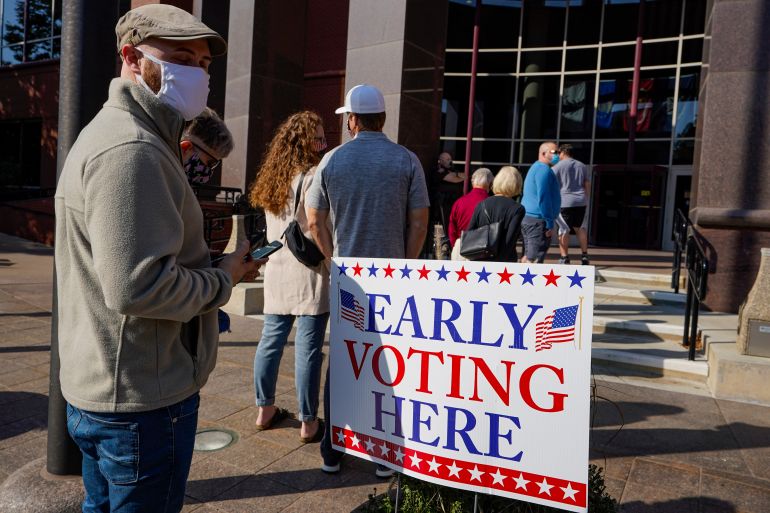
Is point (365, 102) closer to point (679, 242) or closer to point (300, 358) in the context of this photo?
point (300, 358)

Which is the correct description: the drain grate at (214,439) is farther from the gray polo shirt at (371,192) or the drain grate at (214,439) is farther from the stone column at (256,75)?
the stone column at (256,75)

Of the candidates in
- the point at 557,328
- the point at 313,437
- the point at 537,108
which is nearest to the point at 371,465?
the point at 313,437

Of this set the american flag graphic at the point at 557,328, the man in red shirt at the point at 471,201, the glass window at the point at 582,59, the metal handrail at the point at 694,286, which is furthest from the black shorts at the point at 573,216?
the glass window at the point at 582,59

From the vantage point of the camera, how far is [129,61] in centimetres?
169

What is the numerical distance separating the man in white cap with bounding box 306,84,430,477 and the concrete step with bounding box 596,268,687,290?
599cm

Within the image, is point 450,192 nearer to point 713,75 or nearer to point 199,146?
point 713,75

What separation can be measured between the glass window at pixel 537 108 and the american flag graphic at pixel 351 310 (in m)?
18.9

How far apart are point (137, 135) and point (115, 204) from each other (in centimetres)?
19

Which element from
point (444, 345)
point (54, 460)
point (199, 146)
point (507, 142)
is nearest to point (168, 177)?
point (199, 146)

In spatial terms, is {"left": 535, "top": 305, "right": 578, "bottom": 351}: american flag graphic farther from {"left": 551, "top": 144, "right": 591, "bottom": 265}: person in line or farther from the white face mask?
{"left": 551, "top": 144, "right": 591, "bottom": 265}: person in line

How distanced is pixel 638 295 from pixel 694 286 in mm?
2371

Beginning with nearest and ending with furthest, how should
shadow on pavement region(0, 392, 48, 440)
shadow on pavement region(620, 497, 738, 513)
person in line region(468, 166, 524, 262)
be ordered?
1. shadow on pavement region(620, 497, 738, 513)
2. shadow on pavement region(0, 392, 48, 440)
3. person in line region(468, 166, 524, 262)

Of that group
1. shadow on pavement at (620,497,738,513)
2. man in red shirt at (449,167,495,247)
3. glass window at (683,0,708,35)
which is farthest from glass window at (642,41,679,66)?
shadow on pavement at (620,497,738,513)

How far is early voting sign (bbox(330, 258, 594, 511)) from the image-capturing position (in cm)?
219
